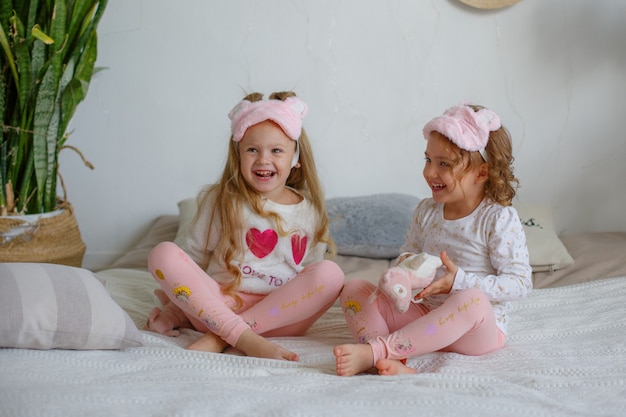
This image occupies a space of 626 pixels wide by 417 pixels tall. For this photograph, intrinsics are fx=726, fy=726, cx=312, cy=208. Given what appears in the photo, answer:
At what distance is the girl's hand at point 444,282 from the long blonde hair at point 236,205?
17.2 inches

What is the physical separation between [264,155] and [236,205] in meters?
0.15

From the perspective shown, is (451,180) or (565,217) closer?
(451,180)

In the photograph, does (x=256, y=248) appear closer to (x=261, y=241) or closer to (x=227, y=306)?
(x=261, y=241)

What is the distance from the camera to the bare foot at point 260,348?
1595 mm

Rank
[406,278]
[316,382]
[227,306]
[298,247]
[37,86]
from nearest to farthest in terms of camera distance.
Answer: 1. [316,382]
2. [406,278]
3. [227,306]
4. [298,247]
5. [37,86]

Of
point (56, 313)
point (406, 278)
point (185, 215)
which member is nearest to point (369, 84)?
point (185, 215)

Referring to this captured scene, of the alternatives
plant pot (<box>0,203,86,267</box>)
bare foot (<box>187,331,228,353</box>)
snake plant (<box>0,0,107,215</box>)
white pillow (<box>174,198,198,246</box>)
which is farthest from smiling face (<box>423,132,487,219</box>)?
plant pot (<box>0,203,86,267</box>)

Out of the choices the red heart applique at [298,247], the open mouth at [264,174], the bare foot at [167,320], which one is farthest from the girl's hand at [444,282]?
the bare foot at [167,320]

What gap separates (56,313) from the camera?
1.52m

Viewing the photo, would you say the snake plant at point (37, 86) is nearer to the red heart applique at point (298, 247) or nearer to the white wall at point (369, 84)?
the white wall at point (369, 84)

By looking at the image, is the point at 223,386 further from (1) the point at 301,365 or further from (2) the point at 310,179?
(2) the point at 310,179

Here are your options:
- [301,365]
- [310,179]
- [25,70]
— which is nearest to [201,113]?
[25,70]

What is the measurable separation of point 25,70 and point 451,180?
4.73 ft

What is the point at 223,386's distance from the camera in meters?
1.35
